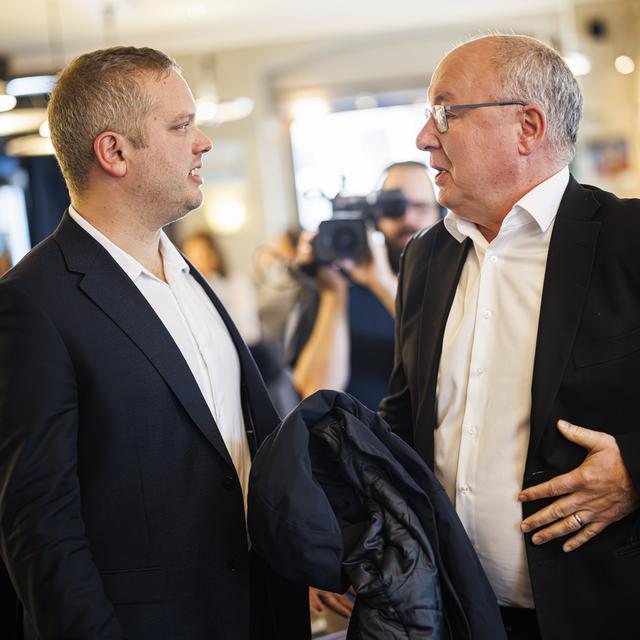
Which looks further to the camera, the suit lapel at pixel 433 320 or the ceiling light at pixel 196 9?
the ceiling light at pixel 196 9

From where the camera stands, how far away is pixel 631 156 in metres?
7.18

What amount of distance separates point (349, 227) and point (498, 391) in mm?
1760

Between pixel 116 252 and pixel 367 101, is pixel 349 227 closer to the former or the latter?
pixel 116 252

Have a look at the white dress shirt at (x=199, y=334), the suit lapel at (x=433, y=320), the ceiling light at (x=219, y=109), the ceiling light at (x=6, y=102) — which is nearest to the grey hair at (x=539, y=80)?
the suit lapel at (x=433, y=320)

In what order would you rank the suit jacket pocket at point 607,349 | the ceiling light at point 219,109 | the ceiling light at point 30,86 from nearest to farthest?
the suit jacket pocket at point 607,349 → the ceiling light at point 30,86 → the ceiling light at point 219,109

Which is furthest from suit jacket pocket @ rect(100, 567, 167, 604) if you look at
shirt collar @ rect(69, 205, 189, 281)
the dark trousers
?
the dark trousers

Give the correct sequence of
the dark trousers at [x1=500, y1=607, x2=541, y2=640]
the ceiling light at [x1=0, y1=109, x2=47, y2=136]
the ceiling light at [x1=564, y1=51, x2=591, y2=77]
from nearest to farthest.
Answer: the dark trousers at [x1=500, y1=607, x2=541, y2=640] < the ceiling light at [x1=0, y1=109, x2=47, y2=136] < the ceiling light at [x1=564, y1=51, x2=591, y2=77]

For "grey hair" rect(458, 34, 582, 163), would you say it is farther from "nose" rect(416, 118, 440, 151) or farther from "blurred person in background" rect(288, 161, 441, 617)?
"blurred person in background" rect(288, 161, 441, 617)

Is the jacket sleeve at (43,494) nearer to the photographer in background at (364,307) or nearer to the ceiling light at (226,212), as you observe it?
the photographer in background at (364,307)

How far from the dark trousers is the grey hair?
0.88 m

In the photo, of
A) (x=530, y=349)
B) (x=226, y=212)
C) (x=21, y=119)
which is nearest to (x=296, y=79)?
(x=226, y=212)

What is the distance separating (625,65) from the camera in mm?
7203

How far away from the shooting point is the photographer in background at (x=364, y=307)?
10.1 feet

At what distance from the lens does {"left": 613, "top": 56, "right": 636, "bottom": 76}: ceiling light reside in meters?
7.18
